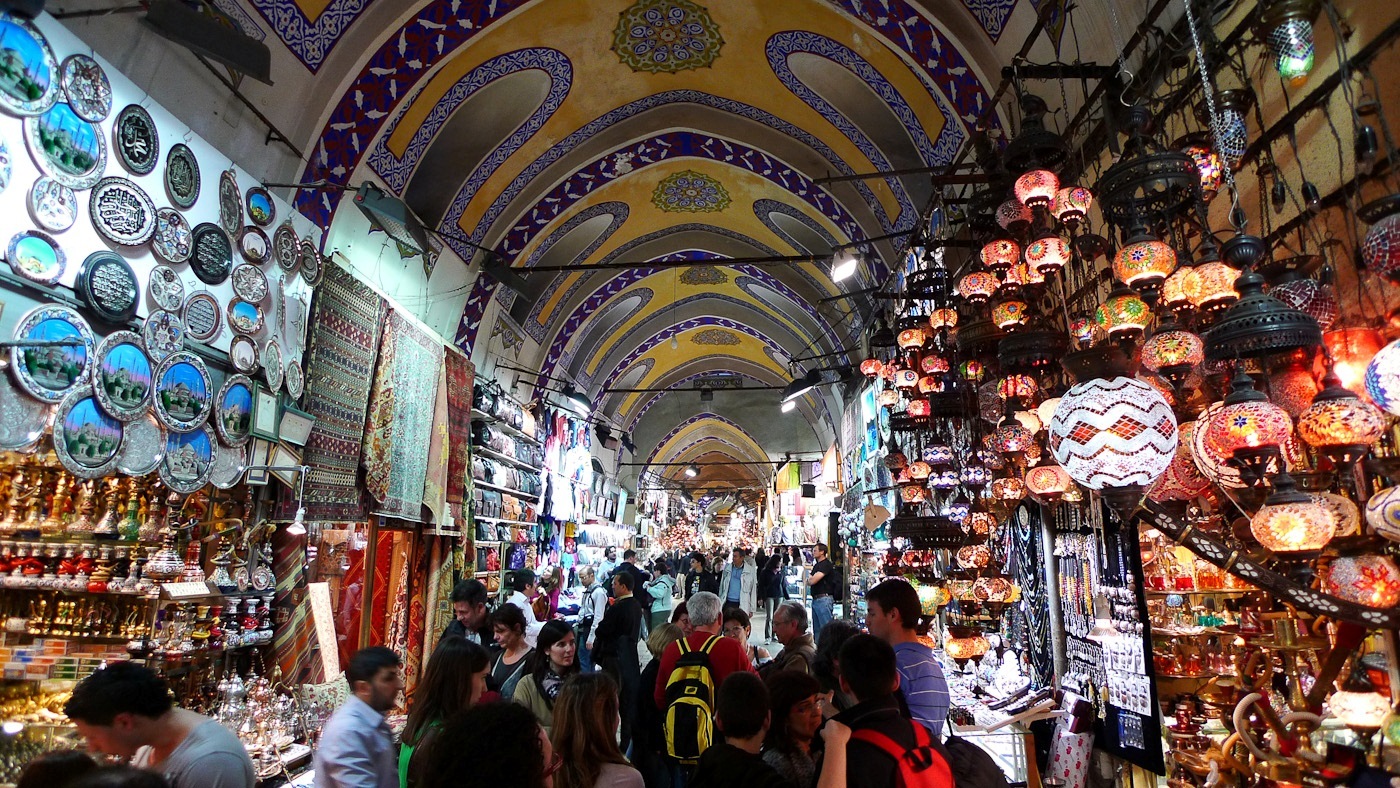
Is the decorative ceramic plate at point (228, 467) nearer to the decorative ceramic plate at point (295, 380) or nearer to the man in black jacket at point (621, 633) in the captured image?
the decorative ceramic plate at point (295, 380)

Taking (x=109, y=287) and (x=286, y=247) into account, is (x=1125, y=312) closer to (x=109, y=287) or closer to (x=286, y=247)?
(x=109, y=287)

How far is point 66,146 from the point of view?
3141 millimetres

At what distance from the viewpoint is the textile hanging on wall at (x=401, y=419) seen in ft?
19.1

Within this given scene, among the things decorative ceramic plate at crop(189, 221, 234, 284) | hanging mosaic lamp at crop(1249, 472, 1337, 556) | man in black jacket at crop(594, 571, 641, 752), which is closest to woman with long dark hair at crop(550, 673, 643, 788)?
hanging mosaic lamp at crop(1249, 472, 1337, 556)

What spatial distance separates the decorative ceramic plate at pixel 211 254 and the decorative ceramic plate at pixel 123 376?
Answer: 24.4 inches

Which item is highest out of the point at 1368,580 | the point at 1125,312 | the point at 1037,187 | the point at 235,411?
the point at 1037,187

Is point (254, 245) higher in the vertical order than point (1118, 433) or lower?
higher

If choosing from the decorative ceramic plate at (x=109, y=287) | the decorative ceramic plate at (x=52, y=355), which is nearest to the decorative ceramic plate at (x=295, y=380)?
the decorative ceramic plate at (x=109, y=287)

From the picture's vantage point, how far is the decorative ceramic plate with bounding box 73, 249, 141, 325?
3.19m

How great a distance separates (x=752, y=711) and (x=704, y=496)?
125ft

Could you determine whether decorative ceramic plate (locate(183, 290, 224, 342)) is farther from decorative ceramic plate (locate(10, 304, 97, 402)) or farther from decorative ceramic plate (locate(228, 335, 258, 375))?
decorative ceramic plate (locate(10, 304, 97, 402))

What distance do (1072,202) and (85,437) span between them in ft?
14.4

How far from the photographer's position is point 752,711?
1.94m

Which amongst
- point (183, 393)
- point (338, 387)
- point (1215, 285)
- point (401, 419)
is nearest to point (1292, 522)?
point (1215, 285)
